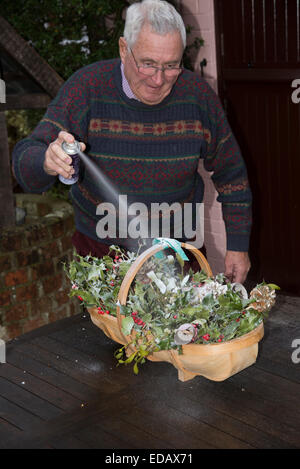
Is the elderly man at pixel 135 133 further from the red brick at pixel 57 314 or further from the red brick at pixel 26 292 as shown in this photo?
the red brick at pixel 57 314

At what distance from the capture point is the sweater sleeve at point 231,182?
2.71 meters

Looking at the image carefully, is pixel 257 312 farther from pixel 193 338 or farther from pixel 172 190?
pixel 172 190

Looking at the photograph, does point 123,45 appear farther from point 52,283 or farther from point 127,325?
point 52,283

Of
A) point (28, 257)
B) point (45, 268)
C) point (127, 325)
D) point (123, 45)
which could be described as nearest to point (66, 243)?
point (45, 268)

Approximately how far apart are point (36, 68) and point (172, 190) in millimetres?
2371

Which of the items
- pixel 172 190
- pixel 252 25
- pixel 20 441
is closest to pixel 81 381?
pixel 20 441

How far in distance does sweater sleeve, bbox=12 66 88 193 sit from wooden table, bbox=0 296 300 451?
60 centimetres

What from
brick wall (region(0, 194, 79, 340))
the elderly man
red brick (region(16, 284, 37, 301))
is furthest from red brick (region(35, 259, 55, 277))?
the elderly man

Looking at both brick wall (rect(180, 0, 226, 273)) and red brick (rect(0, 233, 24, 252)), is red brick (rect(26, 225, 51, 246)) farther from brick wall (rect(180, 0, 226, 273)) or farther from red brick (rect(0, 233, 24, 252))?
brick wall (rect(180, 0, 226, 273))

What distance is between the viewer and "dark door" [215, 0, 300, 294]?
416 centimetres

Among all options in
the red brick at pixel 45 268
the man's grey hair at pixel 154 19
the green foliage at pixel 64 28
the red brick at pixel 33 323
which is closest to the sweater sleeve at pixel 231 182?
the man's grey hair at pixel 154 19

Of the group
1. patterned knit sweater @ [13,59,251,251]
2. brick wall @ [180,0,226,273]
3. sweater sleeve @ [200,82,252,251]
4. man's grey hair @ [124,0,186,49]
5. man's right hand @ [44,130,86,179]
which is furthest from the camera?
brick wall @ [180,0,226,273]

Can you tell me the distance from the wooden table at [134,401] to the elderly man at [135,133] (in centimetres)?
58

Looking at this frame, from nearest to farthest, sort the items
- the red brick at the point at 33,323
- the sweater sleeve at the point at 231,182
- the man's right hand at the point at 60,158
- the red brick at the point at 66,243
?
1. the man's right hand at the point at 60,158
2. the sweater sleeve at the point at 231,182
3. the red brick at the point at 33,323
4. the red brick at the point at 66,243
